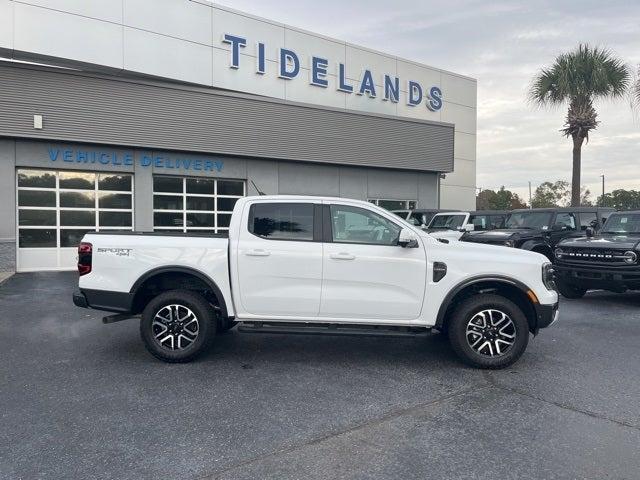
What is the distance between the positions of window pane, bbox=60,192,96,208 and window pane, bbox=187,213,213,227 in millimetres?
2931

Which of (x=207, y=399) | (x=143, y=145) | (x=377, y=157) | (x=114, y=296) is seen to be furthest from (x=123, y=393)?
(x=377, y=157)

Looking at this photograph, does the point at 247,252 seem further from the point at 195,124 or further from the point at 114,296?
the point at 195,124

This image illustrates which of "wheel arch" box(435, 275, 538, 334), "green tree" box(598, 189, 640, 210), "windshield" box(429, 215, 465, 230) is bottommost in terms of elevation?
"wheel arch" box(435, 275, 538, 334)

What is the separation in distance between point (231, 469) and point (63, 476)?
3.51ft

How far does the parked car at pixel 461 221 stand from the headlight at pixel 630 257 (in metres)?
4.81

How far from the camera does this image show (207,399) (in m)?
4.67

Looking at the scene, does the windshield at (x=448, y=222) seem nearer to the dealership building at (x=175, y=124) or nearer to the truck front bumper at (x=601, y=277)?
the truck front bumper at (x=601, y=277)

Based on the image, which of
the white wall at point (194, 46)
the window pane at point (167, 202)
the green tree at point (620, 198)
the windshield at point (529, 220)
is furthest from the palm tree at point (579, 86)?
the green tree at point (620, 198)

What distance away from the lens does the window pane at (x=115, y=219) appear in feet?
51.0

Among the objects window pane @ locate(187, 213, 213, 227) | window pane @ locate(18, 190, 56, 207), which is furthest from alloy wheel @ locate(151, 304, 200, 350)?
window pane @ locate(187, 213, 213, 227)

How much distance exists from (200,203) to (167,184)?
1227 millimetres

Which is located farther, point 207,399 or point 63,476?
point 207,399

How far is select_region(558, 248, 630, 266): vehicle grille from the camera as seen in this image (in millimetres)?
9156

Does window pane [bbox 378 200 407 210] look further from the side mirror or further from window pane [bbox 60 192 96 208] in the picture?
the side mirror
